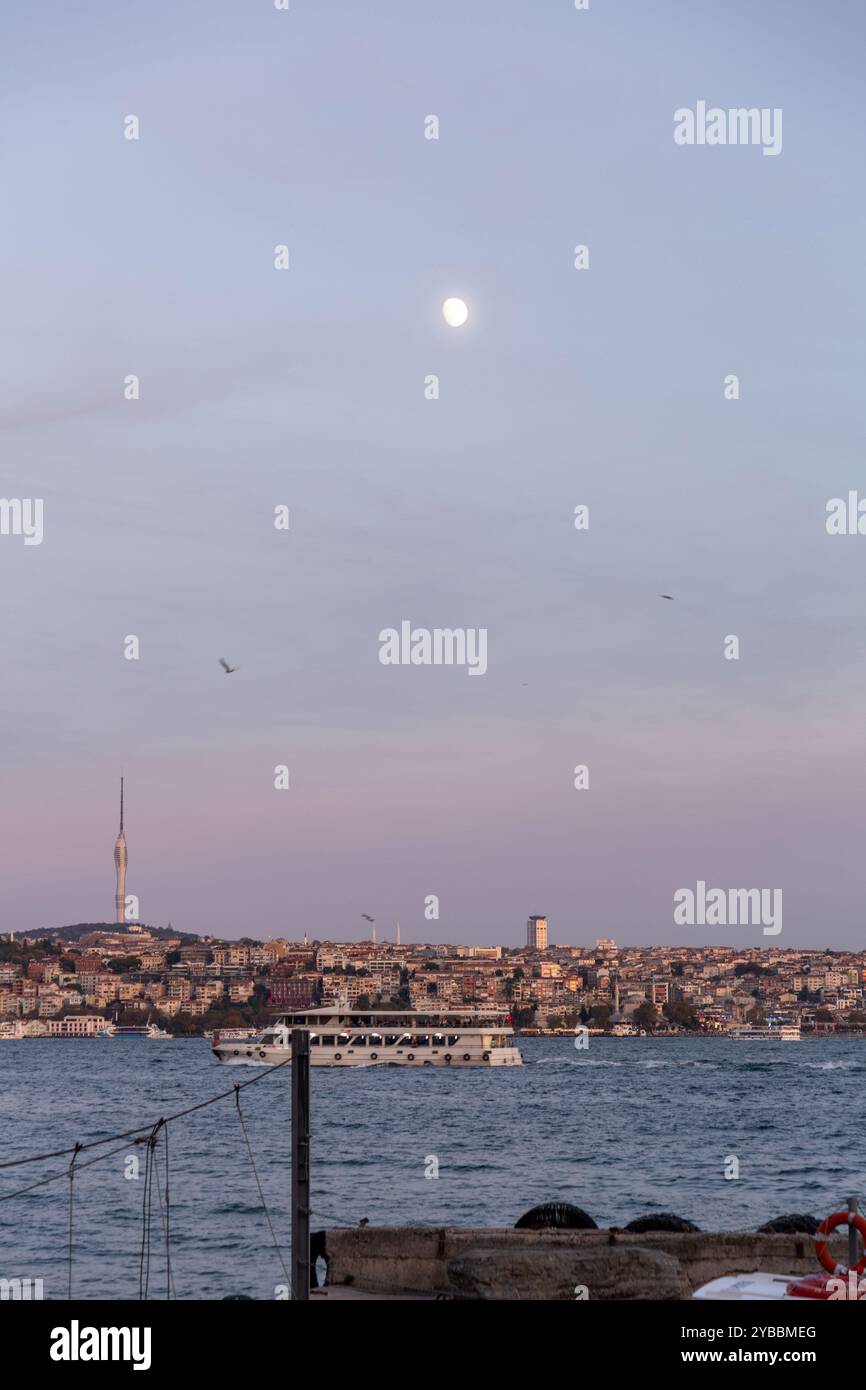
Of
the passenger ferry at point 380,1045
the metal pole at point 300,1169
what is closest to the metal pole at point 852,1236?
the metal pole at point 300,1169

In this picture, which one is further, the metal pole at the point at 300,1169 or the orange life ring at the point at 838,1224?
the metal pole at the point at 300,1169

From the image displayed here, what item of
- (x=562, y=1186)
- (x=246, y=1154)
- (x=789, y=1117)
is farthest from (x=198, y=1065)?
(x=562, y=1186)

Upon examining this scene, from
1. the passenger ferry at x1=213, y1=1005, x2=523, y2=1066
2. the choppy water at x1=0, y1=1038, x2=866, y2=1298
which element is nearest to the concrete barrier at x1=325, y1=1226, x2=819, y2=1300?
the choppy water at x1=0, y1=1038, x2=866, y2=1298

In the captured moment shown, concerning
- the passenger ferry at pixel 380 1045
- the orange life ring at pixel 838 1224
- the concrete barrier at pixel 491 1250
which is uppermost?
the orange life ring at pixel 838 1224

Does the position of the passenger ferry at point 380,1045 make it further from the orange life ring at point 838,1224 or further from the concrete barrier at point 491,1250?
the orange life ring at point 838,1224

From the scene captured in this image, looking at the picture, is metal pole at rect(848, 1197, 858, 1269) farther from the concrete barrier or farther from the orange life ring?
the concrete barrier

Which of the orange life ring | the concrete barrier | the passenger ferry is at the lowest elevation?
the passenger ferry

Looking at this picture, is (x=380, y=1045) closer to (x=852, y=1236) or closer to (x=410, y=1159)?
(x=410, y=1159)

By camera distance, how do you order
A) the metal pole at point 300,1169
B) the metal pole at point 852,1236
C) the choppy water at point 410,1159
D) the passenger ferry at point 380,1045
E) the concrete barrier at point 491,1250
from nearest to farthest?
1. the metal pole at point 852,1236
2. the metal pole at point 300,1169
3. the concrete barrier at point 491,1250
4. the choppy water at point 410,1159
5. the passenger ferry at point 380,1045
